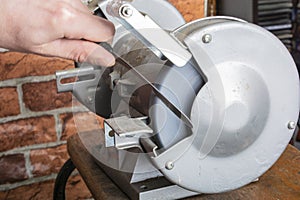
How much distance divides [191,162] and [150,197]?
0.25 ft

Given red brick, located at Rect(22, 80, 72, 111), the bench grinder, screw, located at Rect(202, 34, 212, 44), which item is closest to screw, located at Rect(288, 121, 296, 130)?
the bench grinder

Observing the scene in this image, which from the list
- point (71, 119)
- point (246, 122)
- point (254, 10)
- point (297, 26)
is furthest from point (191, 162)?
point (297, 26)

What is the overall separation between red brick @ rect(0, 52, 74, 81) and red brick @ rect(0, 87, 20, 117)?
2 centimetres

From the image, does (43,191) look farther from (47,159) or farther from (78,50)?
(78,50)

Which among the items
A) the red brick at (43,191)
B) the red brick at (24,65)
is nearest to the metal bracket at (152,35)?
the red brick at (24,65)

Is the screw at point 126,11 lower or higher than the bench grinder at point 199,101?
higher

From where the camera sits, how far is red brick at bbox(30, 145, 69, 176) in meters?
0.92

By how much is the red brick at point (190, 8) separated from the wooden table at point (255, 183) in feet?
1.23

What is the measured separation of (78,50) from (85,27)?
38 millimetres

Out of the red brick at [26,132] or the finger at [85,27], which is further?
the red brick at [26,132]

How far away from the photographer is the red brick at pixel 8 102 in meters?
0.87

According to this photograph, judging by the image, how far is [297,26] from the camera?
1.40 m

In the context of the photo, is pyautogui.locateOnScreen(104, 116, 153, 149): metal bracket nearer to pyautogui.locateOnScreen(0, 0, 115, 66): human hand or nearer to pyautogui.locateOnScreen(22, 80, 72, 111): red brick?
pyautogui.locateOnScreen(0, 0, 115, 66): human hand

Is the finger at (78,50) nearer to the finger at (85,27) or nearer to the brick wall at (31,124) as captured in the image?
the finger at (85,27)
